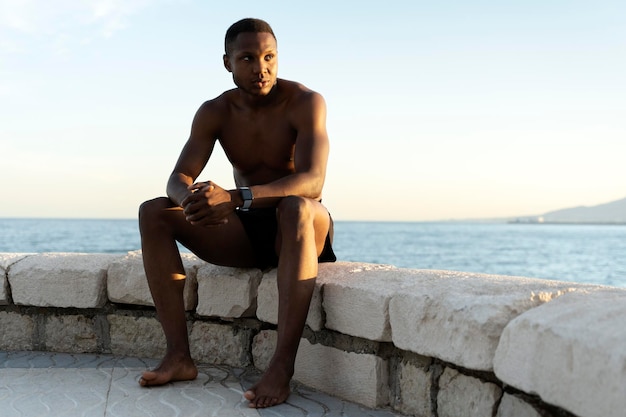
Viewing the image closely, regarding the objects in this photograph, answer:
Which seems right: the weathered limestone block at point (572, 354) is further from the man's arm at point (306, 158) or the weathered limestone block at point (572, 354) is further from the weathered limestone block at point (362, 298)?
the man's arm at point (306, 158)

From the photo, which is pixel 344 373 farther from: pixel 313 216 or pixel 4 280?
pixel 4 280

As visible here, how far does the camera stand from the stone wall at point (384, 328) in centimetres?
195

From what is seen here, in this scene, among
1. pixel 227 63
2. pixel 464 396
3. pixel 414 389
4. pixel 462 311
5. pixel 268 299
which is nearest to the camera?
pixel 462 311

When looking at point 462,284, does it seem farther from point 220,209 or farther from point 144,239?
point 144,239

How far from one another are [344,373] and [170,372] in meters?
0.78

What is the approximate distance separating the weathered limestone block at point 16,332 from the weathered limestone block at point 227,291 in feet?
3.70

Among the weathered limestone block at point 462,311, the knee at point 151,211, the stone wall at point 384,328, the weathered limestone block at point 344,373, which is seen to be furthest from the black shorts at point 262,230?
the weathered limestone block at point 462,311

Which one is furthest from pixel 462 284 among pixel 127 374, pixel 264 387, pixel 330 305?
pixel 127 374

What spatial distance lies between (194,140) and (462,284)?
1.54m

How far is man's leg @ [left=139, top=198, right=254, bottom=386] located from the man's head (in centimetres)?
66

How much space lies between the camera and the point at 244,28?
3.15 meters

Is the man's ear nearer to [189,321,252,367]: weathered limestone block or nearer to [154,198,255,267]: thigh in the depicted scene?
[154,198,255,267]: thigh

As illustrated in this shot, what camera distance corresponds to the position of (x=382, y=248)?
43.2 meters

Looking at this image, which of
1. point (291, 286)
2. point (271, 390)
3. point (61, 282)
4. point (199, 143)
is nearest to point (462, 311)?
point (291, 286)
